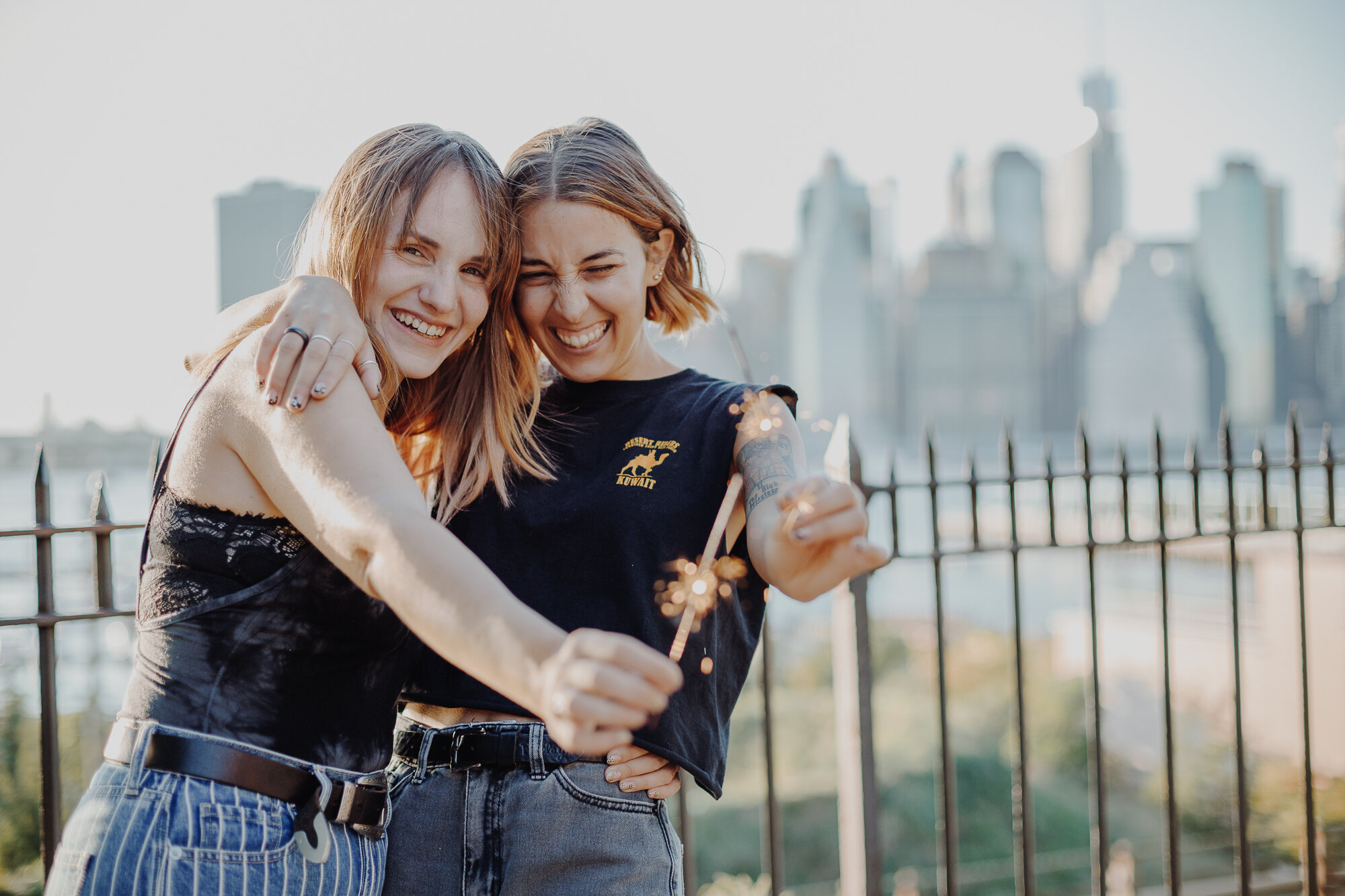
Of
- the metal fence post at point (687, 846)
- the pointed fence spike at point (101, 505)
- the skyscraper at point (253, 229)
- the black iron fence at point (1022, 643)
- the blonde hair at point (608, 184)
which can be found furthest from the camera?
the skyscraper at point (253, 229)

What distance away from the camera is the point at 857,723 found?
307cm

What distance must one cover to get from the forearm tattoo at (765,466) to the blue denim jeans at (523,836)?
2.02ft

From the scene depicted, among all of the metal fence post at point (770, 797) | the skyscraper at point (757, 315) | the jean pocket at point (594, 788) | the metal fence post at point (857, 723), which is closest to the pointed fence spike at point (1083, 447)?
the metal fence post at point (857, 723)

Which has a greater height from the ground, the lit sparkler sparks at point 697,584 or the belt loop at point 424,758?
the lit sparkler sparks at point 697,584

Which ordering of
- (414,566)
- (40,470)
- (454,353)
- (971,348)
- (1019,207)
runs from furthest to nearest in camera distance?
1. (1019,207)
2. (971,348)
3. (40,470)
4. (454,353)
5. (414,566)

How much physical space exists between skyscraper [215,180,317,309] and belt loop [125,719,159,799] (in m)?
2.43

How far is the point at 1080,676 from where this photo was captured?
28109mm

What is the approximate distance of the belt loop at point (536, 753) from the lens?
1577 millimetres

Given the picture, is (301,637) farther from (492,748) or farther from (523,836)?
(523,836)

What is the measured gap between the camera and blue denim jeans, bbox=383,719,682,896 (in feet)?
5.09

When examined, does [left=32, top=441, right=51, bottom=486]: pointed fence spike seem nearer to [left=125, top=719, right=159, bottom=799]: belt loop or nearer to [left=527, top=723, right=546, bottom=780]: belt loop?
[left=125, top=719, right=159, bottom=799]: belt loop

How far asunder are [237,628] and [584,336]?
991 millimetres

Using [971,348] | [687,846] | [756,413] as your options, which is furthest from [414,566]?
[971,348]

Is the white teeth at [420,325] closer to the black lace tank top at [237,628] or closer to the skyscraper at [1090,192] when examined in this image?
the black lace tank top at [237,628]
